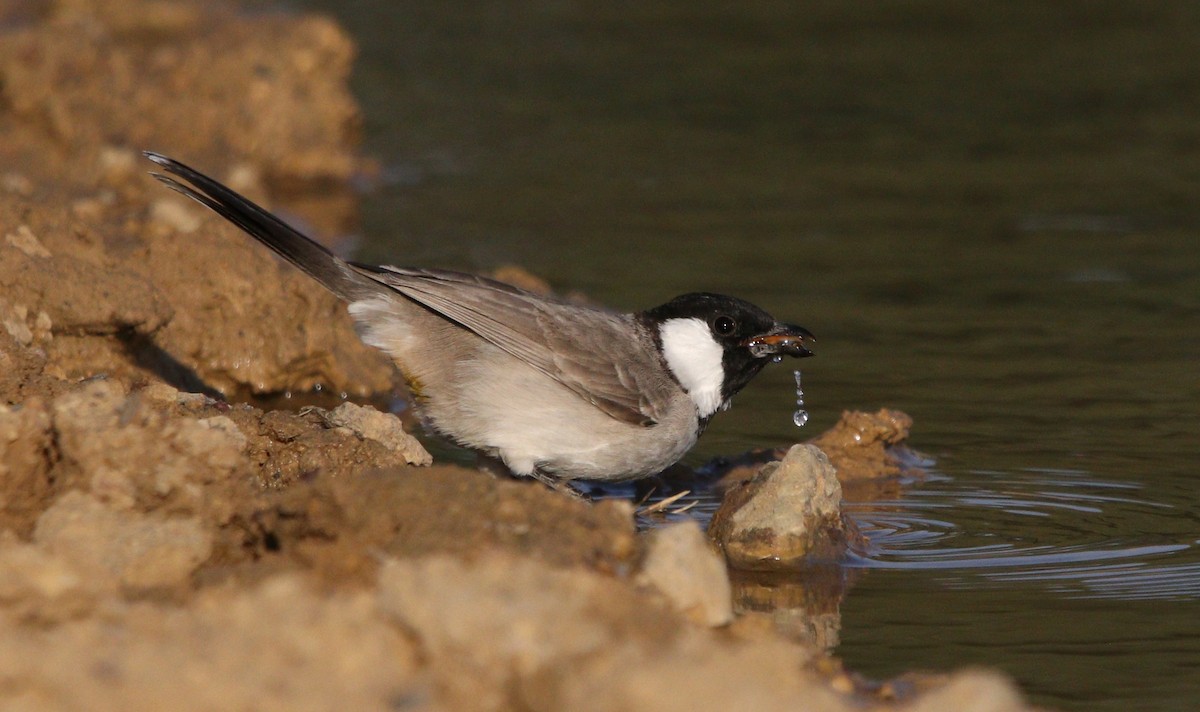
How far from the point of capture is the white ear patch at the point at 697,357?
6.05 m

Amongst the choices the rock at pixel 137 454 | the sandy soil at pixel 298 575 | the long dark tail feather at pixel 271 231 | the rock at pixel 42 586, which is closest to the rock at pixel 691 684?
the sandy soil at pixel 298 575

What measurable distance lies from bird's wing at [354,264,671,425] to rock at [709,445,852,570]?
61 cm

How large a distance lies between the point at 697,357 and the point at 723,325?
0.50 ft

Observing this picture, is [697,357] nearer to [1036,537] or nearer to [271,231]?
[1036,537]

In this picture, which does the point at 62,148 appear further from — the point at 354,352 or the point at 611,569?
the point at 611,569

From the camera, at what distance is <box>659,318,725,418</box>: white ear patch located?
19.9 feet

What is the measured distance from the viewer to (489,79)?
15312mm

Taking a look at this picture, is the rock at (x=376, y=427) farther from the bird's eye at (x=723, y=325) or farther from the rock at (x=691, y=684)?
the rock at (x=691, y=684)

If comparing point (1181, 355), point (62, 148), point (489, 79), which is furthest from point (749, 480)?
point (489, 79)

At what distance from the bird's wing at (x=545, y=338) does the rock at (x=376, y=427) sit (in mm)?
527

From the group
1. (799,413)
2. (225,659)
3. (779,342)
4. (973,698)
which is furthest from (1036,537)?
(225,659)

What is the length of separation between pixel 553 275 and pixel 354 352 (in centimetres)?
234

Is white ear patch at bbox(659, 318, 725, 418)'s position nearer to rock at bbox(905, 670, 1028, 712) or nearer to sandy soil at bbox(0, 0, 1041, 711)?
sandy soil at bbox(0, 0, 1041, 711)

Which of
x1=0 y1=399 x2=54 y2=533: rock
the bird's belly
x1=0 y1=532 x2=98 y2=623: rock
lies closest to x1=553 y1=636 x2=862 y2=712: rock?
x1=0 y1=532 x2=98 y2=623: rock
